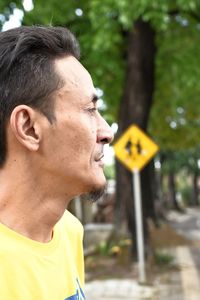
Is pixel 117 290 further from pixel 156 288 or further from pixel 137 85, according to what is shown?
pixel 137 85

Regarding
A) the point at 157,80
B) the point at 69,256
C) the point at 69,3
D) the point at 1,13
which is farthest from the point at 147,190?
the point at 69,256

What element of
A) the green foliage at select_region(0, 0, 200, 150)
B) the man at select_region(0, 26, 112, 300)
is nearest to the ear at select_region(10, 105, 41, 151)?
the man at select_region(0, 26, 112, 300)

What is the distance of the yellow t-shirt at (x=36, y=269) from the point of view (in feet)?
4.00

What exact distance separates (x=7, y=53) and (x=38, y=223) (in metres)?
0.37

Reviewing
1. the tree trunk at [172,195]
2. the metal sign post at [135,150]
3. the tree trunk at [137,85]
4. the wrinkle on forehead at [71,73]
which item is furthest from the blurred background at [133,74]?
the tree trunk at [172,195]

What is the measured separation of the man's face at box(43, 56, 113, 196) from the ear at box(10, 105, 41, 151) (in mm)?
27

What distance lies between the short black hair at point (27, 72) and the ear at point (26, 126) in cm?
2

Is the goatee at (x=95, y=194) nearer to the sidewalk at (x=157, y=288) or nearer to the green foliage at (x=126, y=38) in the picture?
the green foliage at (x=126, y=38)

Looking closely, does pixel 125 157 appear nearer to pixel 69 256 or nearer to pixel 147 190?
pixel 147 190

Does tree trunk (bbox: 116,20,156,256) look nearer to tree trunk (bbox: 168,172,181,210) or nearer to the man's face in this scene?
the man's face

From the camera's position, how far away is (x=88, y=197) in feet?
4.66

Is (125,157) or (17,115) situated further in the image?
(125,157)

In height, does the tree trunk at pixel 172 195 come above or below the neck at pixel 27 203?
below

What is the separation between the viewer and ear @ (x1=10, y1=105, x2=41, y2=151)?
128 cm
